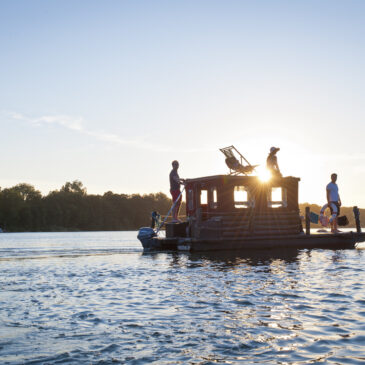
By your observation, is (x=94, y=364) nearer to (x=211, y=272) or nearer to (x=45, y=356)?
(x=45, y=356)

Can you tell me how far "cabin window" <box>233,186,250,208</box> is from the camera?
22.2 meters

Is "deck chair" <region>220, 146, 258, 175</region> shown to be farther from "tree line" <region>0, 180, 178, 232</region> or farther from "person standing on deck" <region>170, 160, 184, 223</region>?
"tree line" <region>0, 180, 178, 232</region>

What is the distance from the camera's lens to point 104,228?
13438 centimetres

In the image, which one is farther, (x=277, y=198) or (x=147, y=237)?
(x=147, y=237)

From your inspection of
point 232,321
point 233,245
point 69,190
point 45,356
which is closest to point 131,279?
point 232,321

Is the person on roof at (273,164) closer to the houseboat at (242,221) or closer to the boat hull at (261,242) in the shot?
the houseboat at (242,221)

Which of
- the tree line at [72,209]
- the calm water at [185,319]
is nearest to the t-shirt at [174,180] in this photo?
the calm water at [185,319]

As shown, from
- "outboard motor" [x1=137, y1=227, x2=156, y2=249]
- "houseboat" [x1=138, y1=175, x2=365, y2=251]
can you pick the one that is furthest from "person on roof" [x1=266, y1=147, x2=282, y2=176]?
"outboard motor" [x1=137, y1=227, x2=156, y2=249]

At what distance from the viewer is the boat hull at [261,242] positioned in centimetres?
2105

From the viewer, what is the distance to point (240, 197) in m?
22.4

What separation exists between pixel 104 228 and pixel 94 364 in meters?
132

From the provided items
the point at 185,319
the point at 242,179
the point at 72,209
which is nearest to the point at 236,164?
the point at 242,179

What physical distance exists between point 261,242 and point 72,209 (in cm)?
11115

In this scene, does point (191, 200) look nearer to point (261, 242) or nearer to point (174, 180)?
point (174, 180)
